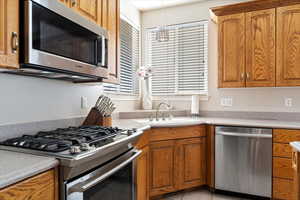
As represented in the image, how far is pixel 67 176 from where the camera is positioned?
3.43 ft

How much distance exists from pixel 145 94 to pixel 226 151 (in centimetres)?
149

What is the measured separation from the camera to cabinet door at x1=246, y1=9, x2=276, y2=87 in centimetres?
272

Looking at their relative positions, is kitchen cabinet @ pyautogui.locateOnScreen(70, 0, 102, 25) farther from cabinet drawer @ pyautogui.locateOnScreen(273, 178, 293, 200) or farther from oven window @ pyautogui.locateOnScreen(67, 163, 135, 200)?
cabinet drawer @ pyautogui.locateOnScreen(273, 178, 293, 200)

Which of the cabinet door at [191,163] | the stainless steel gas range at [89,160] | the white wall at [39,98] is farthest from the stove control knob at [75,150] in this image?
the cabinet door at [191,163]

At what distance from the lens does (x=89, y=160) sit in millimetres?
1134

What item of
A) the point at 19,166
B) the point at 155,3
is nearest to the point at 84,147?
the point at 19,166

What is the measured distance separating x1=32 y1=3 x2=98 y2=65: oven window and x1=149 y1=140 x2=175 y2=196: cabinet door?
126 cm

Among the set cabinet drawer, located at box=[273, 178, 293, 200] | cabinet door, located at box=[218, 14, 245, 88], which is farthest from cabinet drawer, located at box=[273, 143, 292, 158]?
cabinet door, located at box=[218, 14, 245, 88]

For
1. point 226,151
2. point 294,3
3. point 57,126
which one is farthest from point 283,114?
point 57,126


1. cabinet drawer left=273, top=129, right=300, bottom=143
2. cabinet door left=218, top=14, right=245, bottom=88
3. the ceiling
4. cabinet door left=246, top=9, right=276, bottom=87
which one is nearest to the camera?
Answer: cabinet drawer left=273, top=129, right=300, bottom=143

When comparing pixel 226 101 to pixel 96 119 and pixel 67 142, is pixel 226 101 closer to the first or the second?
pixel 96 119

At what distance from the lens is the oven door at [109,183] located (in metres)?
1.09

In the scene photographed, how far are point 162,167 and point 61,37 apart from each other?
1770 millimetres

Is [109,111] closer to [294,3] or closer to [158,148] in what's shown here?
[158,148]
